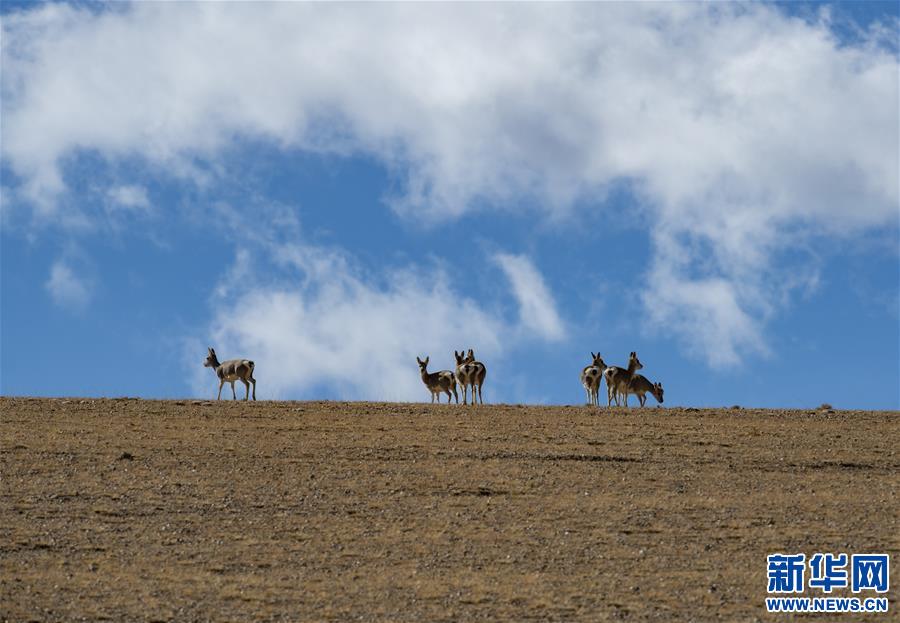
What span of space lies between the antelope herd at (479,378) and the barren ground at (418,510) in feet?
16.3

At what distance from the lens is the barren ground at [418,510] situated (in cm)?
2005

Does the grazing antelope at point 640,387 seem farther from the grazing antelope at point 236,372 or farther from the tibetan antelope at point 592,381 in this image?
the grazing antelope at point 236,372

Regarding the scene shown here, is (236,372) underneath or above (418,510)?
above

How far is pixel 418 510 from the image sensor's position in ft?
80.5

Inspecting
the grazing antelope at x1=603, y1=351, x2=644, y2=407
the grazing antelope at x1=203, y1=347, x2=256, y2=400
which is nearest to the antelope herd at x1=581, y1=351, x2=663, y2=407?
the grazing antelope at x1=603, y1=351, x2=644, y2=407

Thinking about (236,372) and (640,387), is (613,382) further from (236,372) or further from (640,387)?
(236,372)

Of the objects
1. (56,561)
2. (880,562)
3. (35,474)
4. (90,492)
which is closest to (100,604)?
(56,561)

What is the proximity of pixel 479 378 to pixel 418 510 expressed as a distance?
591 inches

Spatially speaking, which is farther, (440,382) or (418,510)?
(440,382)

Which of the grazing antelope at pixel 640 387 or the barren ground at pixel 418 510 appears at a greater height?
the grazing antelope at pixel 640 387

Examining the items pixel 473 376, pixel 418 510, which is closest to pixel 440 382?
pixel 473 376

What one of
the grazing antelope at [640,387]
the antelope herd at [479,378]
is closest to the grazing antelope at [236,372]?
the antelope herd at [479,378]

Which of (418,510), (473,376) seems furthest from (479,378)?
(418,510)

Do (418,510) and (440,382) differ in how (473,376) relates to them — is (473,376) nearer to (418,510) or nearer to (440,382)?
(440,382)
